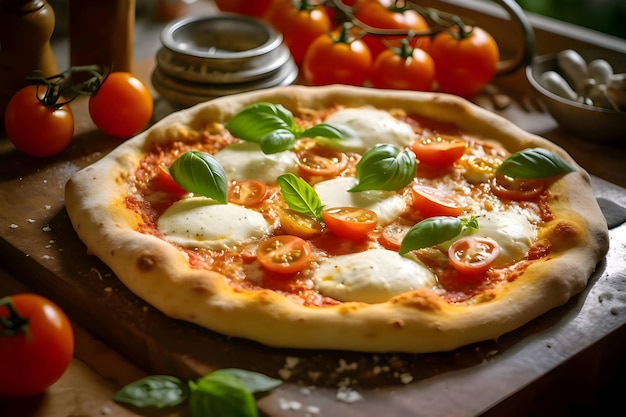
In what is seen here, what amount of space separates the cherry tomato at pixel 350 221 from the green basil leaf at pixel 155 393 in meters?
0.83

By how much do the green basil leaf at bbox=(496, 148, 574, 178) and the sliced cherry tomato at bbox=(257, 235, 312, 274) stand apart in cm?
92

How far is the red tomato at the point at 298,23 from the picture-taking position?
454 cm

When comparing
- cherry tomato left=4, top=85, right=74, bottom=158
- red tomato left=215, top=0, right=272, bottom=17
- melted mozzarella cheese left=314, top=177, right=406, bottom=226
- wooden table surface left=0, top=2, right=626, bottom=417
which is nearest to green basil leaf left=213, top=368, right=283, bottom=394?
wooden table surface left=0, top=2, right=626, bottom=417

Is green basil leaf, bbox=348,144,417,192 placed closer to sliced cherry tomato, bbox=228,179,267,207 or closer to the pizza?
the pizza

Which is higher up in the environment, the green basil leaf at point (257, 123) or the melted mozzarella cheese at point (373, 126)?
the green basil leaf at point (257, 123)

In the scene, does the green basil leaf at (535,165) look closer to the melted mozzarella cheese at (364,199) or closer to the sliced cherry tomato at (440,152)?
the sliced cherry tomato at (440,152)

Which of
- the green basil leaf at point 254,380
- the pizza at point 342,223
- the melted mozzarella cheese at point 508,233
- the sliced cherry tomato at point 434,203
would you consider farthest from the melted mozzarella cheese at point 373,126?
the green basil leaf at point 254,380

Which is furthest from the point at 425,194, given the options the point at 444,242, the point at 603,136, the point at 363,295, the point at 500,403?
the point at 603,136

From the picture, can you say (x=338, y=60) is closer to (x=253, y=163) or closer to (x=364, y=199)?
(x=253, y=163)

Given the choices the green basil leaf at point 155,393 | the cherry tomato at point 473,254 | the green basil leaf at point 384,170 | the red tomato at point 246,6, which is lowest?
the red tomato at point 246,6

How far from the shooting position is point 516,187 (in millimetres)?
3219

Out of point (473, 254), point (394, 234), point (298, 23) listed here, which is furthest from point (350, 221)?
point (298, 23)

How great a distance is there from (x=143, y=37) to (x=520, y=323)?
3370 millimetres

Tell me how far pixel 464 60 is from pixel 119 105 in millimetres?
1750
